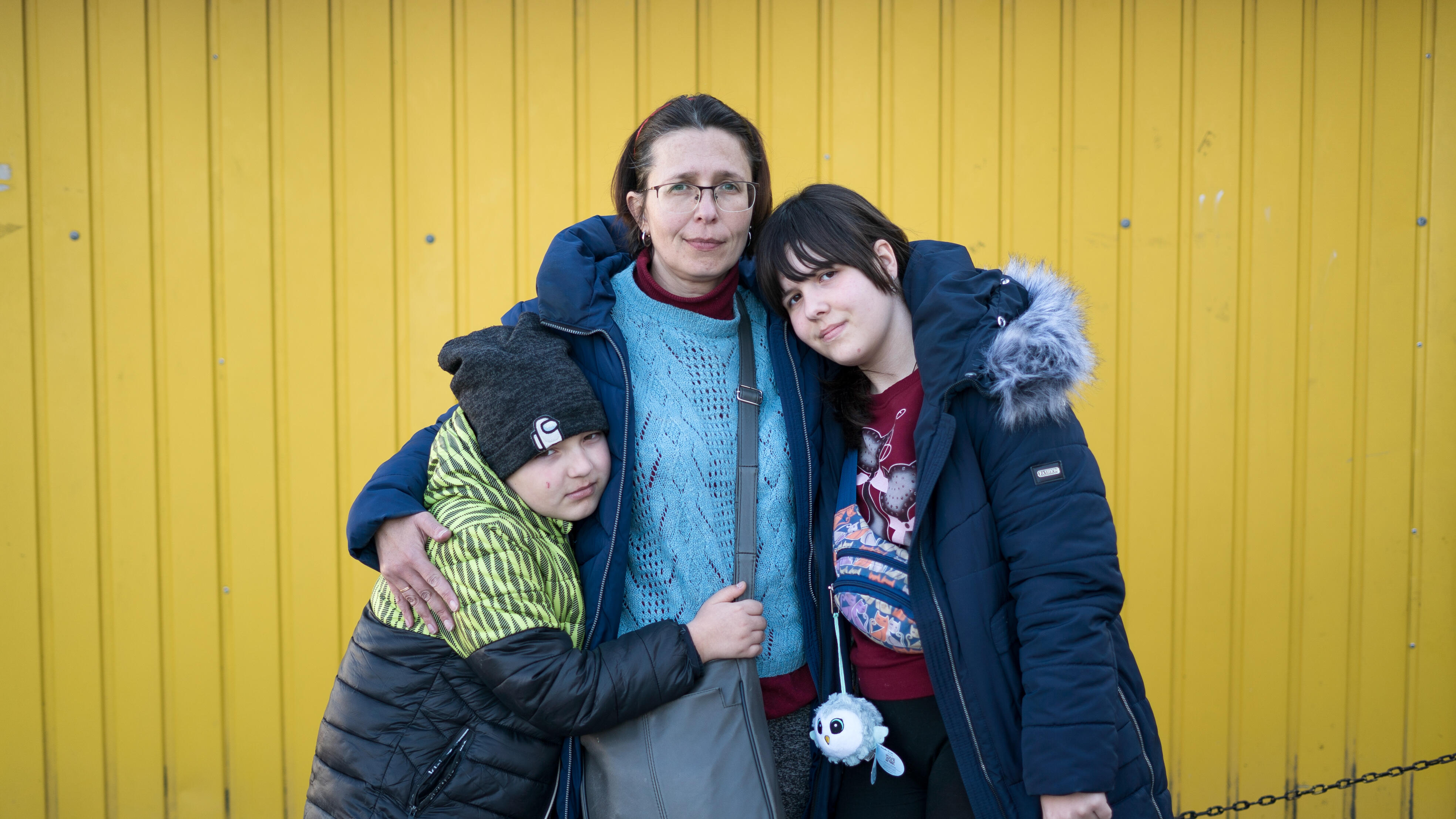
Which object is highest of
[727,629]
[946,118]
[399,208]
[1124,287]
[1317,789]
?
[946,118]

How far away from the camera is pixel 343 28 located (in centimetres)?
307

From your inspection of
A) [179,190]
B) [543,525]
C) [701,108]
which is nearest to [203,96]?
[179,190]

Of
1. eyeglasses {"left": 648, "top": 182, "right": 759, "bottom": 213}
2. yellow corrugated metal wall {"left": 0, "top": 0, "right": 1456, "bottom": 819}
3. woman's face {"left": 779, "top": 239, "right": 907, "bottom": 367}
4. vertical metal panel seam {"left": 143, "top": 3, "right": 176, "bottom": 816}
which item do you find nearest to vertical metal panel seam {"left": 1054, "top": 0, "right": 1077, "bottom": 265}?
yellow corrugated metal wall {"left": 0, "top": 0, "right": 1456, "bottom": 819}

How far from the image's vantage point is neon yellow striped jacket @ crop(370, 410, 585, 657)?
1478mm

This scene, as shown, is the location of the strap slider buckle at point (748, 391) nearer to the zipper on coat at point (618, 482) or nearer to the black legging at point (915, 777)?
the zipper on coat at point (618, 482)

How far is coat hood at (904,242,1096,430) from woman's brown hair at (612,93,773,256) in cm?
46

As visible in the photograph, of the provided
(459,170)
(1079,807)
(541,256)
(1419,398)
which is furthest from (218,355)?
(1419,398)

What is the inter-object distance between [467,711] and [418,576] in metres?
0.28

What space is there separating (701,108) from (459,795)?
1.56 m

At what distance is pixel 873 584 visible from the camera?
1.72 m

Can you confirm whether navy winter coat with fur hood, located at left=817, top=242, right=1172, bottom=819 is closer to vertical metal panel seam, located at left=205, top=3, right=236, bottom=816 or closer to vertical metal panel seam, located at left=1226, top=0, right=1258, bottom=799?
vertical metal panel seam, located at left=1226, top=0, right=1258, bottom=799

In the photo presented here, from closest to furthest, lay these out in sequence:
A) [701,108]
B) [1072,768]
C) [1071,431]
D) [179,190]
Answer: [1072,768] < [1071,431] < [701,108] < [179,190]

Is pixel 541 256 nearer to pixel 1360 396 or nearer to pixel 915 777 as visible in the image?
pixel 915 777

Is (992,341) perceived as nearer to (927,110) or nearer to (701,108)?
→ (701,108)
